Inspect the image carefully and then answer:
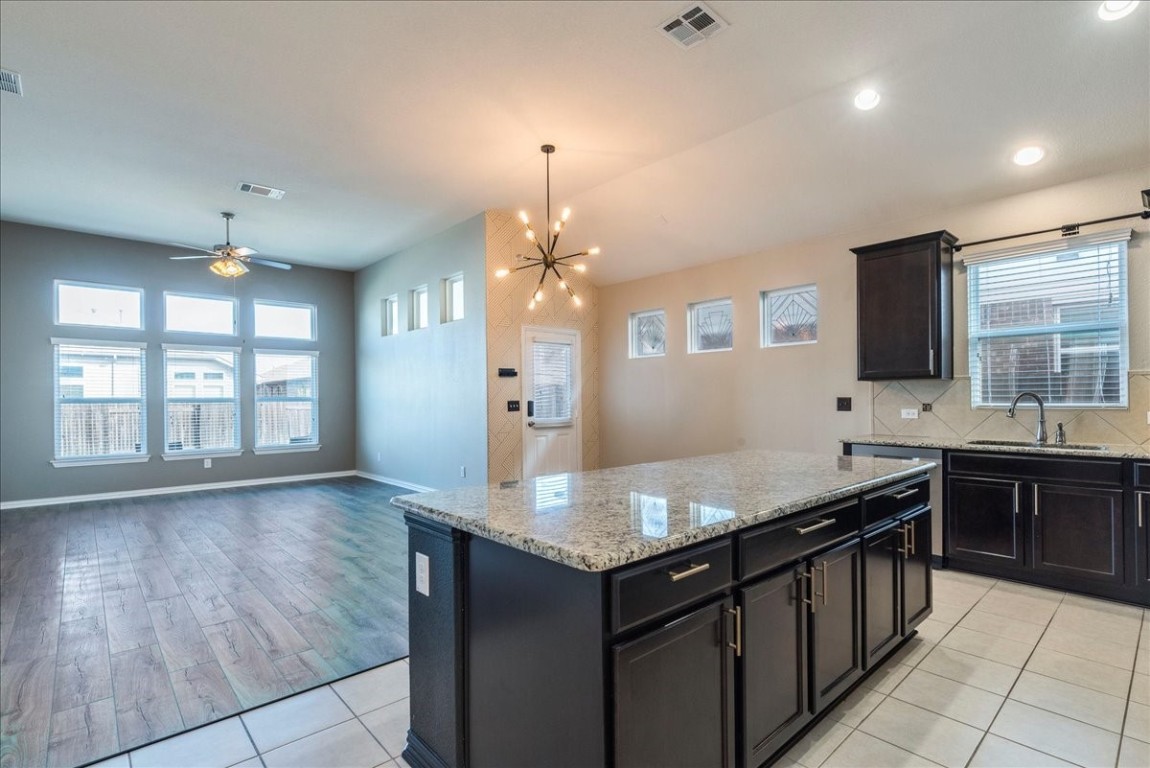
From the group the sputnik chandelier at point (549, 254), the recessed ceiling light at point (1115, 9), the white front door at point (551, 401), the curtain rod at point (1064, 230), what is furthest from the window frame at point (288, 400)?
the recessed ceiling light at point (1115, 9)

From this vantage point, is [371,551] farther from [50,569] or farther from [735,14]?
[735,14]

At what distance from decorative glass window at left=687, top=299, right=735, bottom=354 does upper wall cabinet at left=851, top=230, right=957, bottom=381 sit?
159 centimetres

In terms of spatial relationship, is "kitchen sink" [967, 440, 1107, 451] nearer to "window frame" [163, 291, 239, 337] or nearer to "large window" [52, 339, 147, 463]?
"window frame" [163, 291, 239, 337]

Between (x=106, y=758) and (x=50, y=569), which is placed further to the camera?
(x=50, y=569)

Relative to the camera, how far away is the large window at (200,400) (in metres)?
7.37

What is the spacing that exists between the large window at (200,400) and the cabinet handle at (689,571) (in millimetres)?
8239

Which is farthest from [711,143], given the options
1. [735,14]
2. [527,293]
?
[527,293]

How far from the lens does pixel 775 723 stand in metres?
1.78

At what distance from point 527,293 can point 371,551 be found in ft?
10.7

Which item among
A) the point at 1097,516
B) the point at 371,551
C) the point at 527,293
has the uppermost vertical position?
the point at 527,293

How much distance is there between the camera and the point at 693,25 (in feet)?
9.64

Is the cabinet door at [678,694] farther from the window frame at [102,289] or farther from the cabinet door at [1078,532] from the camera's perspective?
the window frame at [102,289]

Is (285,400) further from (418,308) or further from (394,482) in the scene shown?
(418,308)

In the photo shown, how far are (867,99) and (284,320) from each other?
8.04m
